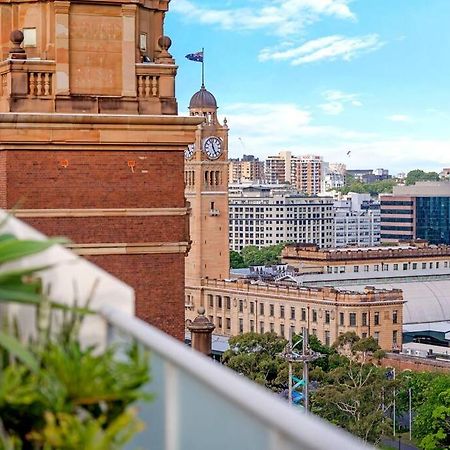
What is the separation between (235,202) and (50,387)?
635ft

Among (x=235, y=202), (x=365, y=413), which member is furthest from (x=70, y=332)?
(x=235, y=202)

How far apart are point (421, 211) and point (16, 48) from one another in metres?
179

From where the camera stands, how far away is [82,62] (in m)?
14.7

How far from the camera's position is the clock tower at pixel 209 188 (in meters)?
123

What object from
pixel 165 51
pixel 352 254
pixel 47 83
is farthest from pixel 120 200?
pixel 352 254

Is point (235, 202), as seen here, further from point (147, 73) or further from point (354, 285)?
point (147, 73)

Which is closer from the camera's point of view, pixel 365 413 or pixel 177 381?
pixel 177 381

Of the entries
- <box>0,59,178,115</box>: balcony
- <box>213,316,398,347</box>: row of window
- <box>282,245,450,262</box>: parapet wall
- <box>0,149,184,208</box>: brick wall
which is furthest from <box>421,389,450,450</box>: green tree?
<box>282,245,450,262</box>: parapet wall

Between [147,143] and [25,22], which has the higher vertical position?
[25,22]

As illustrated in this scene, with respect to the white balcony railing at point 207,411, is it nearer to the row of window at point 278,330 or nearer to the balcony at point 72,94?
the balcony at point 72,94

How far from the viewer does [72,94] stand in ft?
47.7

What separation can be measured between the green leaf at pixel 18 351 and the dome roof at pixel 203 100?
122 m

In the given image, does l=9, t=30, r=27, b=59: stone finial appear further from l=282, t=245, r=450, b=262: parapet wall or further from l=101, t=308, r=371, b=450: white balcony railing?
l=282, t=245, r=450, b=262: parapet wall

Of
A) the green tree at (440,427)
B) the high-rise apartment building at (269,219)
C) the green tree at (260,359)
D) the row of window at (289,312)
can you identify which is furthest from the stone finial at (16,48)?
the high-rise apartment building at (269,219)
